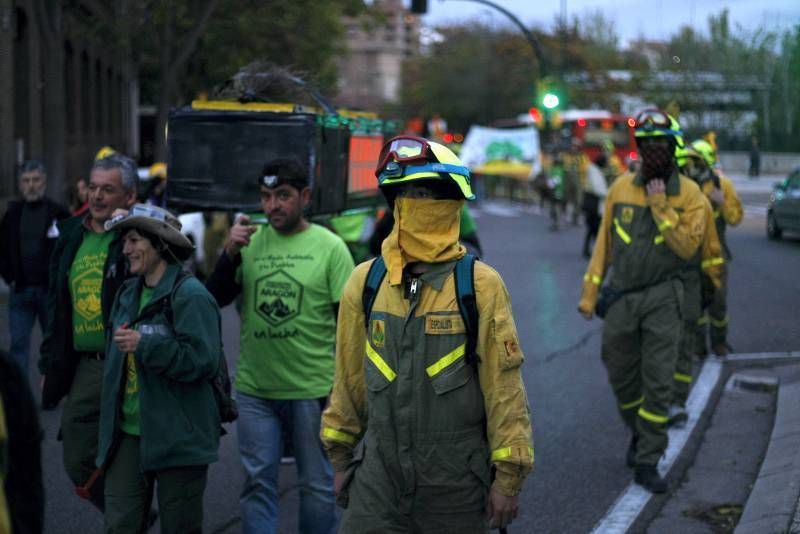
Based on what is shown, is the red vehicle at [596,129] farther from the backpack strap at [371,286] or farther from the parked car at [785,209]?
the backpack strap at [371,286]

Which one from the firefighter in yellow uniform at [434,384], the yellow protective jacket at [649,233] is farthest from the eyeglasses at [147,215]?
the yellow protective jacket at [649,233]

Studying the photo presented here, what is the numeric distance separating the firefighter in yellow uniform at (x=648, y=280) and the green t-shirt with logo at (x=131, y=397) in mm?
3186

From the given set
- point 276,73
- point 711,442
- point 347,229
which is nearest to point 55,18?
point 347,229

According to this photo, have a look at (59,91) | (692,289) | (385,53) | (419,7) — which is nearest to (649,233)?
(692,289)

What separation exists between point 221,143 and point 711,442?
365 centimetres

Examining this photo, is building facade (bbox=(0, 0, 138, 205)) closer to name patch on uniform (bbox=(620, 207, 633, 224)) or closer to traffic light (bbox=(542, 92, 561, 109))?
traffic light (bbox=(542, 92, 561, 109))

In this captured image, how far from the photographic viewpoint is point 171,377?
473 cm

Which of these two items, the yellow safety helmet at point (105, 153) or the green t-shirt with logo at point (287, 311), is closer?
the green t-shirt with logo at point (287, 311)

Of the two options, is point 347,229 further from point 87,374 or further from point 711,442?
point 87,374

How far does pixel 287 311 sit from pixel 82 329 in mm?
880

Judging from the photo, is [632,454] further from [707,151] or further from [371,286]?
[707,151]

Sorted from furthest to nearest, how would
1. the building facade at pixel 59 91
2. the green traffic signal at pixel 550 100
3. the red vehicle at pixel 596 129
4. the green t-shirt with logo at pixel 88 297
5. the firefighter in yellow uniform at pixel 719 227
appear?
1. the red vehicle at pixel 596 129
2. the green traffic signal at pixel 550 100
3. the building facade at pixel 59 91
4. the firefighter in yellow uniform at pixel 719 227
5. the green t-shirt with logo at pixel 88 297

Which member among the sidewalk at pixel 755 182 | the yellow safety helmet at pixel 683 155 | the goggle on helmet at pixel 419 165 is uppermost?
the goggle on helmet at pixel 419 165

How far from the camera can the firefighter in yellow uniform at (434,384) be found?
154 inches
